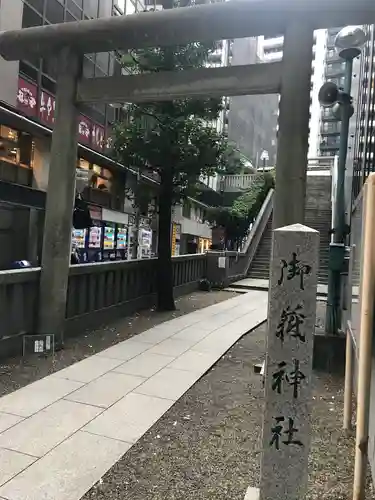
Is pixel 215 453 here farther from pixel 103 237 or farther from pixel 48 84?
pixel 103 237

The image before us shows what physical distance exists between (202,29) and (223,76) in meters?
0.79

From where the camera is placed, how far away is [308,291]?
9.03 feet

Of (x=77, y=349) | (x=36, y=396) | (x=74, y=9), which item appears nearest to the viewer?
(x=36, y=396)

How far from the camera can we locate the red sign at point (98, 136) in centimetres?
1734

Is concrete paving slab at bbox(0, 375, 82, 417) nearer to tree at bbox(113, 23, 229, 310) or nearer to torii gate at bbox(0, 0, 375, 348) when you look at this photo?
torii gate at bbox(0, 0, 375, 348)

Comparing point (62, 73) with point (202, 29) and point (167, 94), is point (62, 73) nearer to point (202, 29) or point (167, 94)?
point (167, 94)

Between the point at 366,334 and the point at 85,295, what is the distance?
645 centimetres

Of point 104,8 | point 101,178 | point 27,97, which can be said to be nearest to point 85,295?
point 27,97

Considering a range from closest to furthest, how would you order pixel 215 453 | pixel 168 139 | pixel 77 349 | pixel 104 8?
pixel 215 453
pixel 77 349
pixel 168 139
pixel 104 8

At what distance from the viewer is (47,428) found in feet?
13.7

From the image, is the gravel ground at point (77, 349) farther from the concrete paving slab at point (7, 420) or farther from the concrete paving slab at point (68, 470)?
the concrete paving slab at point (68, 470)

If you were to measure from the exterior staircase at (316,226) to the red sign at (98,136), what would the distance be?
26.0ft

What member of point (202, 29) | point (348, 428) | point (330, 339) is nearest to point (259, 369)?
point (330, 339)

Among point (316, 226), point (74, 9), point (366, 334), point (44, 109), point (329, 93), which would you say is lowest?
point (366, 334)
